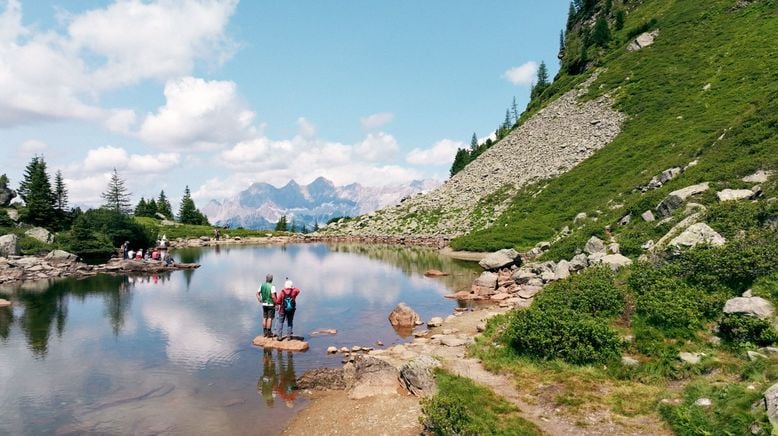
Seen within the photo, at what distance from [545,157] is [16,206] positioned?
316 ft

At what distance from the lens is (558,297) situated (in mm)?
21219

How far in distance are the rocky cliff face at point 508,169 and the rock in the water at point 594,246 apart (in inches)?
1676

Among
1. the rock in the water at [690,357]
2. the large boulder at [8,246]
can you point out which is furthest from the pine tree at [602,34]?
the large boulder at [8,246]

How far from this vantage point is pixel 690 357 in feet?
49.3

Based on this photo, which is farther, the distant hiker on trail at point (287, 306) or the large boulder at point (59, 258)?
the large boulder at point (59, 258)

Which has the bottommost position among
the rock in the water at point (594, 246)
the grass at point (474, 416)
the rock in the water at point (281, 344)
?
the rock in the water at point (281, 344)

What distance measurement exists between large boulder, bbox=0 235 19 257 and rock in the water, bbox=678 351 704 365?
6528 cm

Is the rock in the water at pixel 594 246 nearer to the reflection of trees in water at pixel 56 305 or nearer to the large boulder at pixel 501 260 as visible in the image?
the large boulder at pixel 501 260

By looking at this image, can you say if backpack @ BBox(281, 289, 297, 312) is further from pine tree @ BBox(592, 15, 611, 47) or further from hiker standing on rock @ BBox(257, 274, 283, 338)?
pine tree @ BBox(592, 15, 611, 47)

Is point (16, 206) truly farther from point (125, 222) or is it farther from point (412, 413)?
point (412, 413)

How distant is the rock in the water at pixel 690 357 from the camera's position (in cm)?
1477

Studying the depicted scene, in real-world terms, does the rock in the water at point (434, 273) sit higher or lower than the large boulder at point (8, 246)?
lower

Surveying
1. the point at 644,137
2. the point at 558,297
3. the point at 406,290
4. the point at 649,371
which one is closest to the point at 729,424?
the point at 649,371

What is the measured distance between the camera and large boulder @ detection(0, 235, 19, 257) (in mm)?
52125
